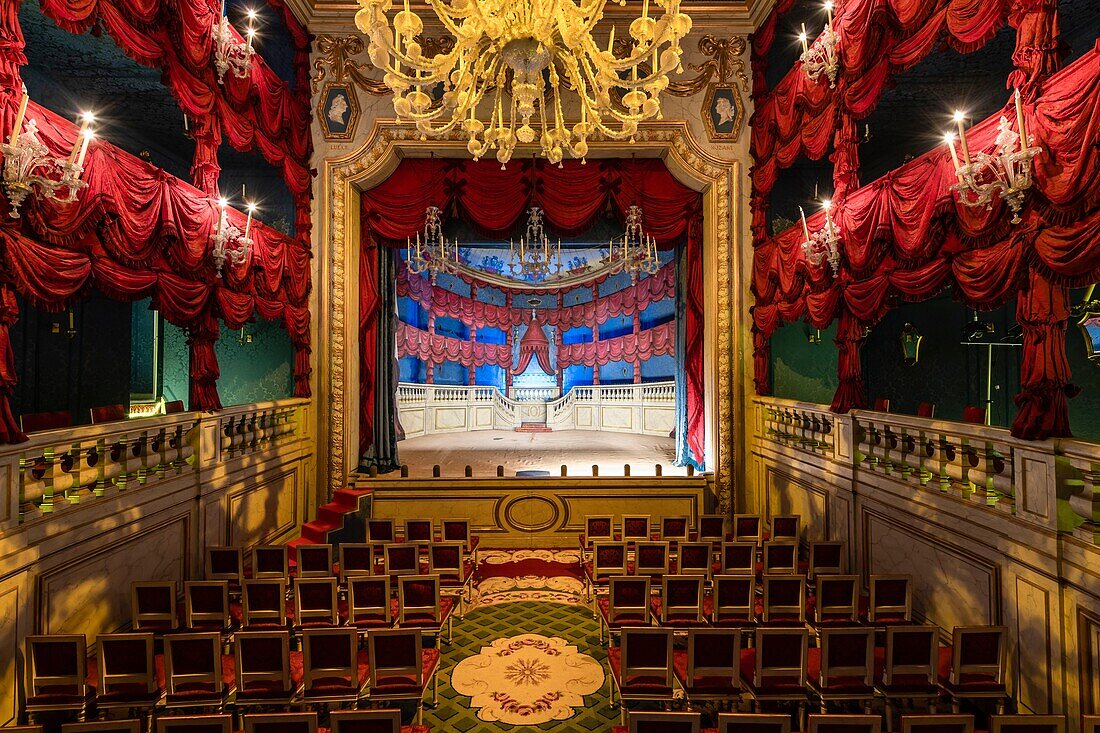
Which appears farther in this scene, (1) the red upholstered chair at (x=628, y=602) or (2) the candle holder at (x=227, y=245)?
(2) the candle holder at (x=227, y=245)

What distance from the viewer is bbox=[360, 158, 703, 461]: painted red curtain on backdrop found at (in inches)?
328

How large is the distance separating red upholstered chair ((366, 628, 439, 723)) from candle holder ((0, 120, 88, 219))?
10.4 feet

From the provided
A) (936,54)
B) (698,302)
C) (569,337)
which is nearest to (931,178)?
(936,54)

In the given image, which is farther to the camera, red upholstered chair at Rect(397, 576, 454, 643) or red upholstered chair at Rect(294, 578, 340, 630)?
red upholstered chair at Rect(397, 576, 454, 643)

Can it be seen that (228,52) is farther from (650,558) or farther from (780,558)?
(780,558)

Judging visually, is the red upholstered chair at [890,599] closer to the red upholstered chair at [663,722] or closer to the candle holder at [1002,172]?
the red upholstered chair at [663,722]

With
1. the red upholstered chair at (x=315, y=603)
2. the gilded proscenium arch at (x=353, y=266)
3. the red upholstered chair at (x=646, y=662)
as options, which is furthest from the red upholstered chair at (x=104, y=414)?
the red upholstered chair at (x=646, y=662)

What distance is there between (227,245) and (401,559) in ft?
11.8

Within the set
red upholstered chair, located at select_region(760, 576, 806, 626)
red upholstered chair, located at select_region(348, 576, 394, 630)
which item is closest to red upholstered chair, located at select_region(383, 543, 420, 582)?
red upholstered chair, located at select_region(348, 576, 394, 630)

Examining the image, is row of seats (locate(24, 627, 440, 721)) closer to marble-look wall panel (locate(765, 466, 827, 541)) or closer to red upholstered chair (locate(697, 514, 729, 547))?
red upholstered chair (locate(697, 514, 729, 547))

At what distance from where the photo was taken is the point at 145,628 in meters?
3.82

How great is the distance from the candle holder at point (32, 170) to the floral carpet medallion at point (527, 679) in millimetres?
4046

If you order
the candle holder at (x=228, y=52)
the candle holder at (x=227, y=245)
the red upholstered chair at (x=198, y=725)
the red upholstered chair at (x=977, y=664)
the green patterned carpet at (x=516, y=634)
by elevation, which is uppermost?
the candle holder at (x=228, y=52)

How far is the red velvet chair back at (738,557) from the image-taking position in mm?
4605
